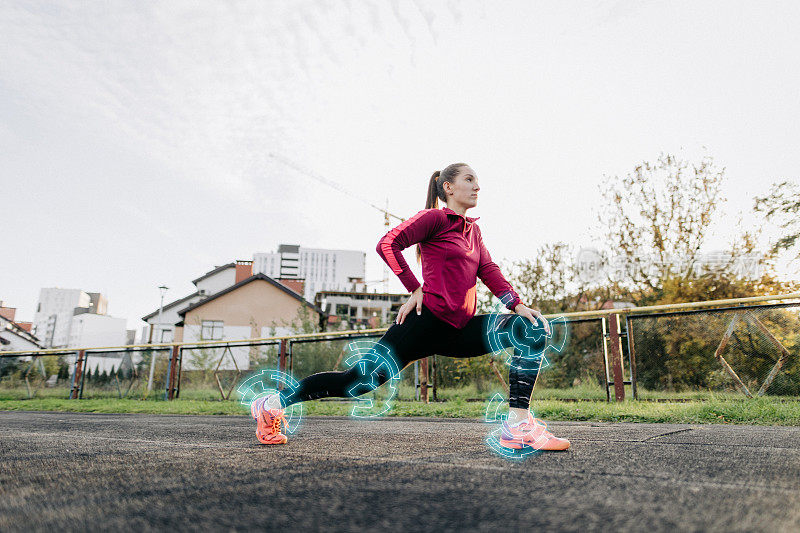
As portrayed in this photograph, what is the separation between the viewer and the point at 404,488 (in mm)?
1708

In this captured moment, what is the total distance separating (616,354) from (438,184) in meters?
4.98

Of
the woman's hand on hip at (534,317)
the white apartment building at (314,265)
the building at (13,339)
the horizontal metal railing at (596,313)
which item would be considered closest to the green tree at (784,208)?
the horizontal metal railing at (596,313)

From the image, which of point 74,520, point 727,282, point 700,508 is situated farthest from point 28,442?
point 727,282

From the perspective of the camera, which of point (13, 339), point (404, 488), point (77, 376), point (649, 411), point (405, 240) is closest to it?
point (404, 488)

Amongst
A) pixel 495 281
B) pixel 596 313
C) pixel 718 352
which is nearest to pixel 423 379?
pixel 596 313

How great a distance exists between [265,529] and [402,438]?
241 cm

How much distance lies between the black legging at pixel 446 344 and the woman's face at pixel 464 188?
694 mm

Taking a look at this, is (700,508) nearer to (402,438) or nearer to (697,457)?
(697,457)

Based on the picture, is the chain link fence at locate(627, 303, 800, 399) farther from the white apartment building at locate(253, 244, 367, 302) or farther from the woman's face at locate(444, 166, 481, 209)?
the white apartment building at locate(253, 244, 367, 302)

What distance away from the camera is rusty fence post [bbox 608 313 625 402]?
6.88 m

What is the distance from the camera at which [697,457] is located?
7.82ft

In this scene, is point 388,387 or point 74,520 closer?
point 74,520

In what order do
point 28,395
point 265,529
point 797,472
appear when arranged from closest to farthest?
point 265,529 < point 797,472 < point 28,395
